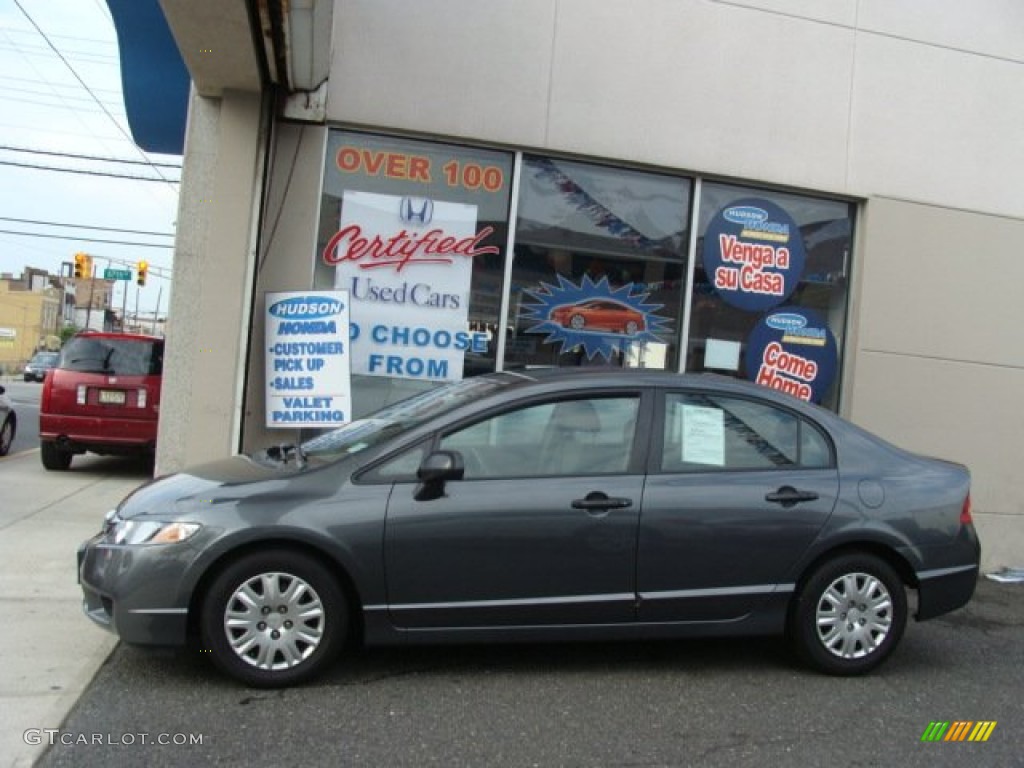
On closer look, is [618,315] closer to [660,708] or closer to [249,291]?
[249,291]

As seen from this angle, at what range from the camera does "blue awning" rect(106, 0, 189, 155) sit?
25.1 feet

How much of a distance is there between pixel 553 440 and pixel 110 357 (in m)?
8.07

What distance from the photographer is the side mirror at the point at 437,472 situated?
4.23 meters

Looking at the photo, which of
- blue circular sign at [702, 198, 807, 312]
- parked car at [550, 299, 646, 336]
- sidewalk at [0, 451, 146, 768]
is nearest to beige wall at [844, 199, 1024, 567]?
blue circular sign at [702, 198, 807, 312]

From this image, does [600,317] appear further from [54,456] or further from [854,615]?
[54,456]

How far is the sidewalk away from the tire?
8.51 ft

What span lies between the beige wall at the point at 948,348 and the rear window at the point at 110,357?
791 cm

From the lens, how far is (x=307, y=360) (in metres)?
7.28

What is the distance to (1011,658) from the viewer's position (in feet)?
18.2

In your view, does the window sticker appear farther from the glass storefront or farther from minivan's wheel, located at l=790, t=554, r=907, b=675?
the glass storefront

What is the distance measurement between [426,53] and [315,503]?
4.79 m

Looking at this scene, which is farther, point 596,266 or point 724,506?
point 596,266

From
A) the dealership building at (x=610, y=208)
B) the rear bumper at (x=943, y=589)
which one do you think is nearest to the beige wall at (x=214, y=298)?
the dealership building at (x=610, y=208)

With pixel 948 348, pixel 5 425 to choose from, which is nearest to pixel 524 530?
pixel 948 348
